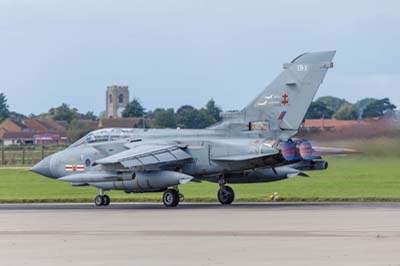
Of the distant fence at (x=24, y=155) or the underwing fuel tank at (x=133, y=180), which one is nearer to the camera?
the underwing fuel tank at (x=133, y=180)

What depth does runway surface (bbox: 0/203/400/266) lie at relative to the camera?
62.1 ft

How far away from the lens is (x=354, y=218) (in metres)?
27.3

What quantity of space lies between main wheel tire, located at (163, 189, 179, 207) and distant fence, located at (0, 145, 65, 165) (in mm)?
40930

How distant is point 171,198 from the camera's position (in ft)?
115

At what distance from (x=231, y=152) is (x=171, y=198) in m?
2.59

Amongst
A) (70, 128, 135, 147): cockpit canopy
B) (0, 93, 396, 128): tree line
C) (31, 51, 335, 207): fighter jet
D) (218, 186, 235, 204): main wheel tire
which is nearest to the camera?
(31, 51, 335, 207): fighter jet

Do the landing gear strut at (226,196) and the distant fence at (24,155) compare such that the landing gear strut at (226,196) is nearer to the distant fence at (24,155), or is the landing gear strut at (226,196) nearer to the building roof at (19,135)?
the distant fence at (24,155)

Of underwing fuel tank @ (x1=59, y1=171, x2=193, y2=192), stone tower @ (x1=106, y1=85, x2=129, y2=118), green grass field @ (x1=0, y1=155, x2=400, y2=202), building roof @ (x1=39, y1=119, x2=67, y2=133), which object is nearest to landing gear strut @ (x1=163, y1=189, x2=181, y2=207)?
underwing fuel tank @ (x1=59, y1=171, x2=193, y2=192)

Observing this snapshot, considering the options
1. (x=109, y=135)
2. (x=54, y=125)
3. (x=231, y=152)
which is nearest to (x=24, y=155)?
(x=54, y=125)

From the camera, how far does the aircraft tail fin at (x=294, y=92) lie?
34812 mm

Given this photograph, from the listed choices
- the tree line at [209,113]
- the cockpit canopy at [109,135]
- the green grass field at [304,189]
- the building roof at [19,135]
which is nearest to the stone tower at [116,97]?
the building roof at [19,135]

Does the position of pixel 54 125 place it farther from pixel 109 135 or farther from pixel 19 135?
pixel 109 135

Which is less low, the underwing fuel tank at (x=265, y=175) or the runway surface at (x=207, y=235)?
the underwing fuel tank at (x=265, y=175)

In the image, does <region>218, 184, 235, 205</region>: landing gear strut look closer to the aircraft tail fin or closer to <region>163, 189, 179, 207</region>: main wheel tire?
<region>163, 189, 179, 207</region>: main wheel tire
